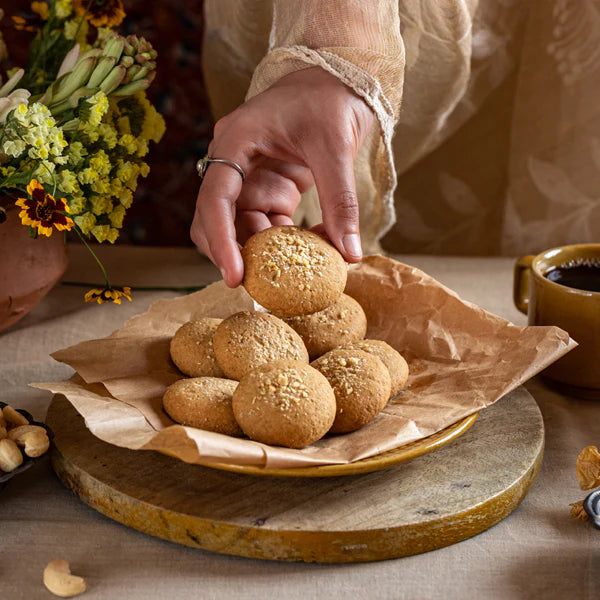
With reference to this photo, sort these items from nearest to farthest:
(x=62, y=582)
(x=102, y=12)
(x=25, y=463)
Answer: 1. (x=62, y=582)
2. (x=25, y=463)
3. (x=102, y=12)

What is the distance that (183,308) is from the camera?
127 cm

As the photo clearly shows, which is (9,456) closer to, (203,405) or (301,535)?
(203,405)

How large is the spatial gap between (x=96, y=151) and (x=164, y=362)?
0.34 meters

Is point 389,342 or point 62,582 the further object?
point 389,342

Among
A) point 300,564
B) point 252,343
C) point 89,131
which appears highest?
point 89,131

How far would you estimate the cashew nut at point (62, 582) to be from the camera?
782mm

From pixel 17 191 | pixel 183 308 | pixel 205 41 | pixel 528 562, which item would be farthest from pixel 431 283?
pixel 205 41

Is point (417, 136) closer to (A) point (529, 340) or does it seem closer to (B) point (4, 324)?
(A) point (529, 340)

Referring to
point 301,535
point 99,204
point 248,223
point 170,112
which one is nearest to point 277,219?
point 248,223

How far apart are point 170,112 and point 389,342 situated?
105 centimetres

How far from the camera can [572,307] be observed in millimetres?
1122

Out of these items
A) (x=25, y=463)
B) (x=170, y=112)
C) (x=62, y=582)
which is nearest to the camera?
(x=62, y=582)

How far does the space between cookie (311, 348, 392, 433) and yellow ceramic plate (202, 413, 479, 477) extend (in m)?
0.07

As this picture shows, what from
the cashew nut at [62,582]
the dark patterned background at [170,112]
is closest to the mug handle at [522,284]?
the cashew nut at [62,582]
